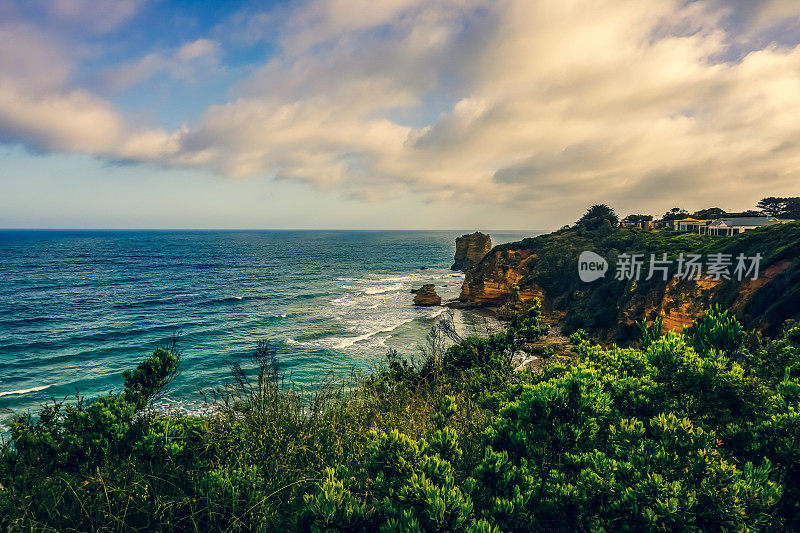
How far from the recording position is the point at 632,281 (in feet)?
116

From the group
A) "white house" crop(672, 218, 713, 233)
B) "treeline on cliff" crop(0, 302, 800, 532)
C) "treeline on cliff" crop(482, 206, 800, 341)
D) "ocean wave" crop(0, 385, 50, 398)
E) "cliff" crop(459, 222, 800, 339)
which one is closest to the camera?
"treeline on cliff" crop(0, 302, 800, 532)

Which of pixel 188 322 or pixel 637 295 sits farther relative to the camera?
pixel 188 322

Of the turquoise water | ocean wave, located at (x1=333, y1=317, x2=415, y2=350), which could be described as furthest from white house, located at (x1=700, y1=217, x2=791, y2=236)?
ocean wave, located at (x1=333, y1=317, x2=415, y2=350)

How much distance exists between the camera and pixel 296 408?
7.18 metres

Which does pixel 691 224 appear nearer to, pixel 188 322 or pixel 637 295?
pixel 637 295

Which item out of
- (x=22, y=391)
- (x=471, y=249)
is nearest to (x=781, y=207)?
(x=471, y=249)

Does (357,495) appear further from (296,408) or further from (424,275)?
(424,275)

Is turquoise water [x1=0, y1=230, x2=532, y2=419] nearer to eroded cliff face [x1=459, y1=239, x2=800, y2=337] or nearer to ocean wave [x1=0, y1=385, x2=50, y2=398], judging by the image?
ocean wave [x1=0, y1=385, x2=50, y2=398]

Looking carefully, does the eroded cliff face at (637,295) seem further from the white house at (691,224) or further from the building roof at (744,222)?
the building roof at (744,222)

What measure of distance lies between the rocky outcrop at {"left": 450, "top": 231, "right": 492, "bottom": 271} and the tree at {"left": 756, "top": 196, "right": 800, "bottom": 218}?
5222 cm

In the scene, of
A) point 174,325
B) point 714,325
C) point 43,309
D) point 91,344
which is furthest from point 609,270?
point 43,309

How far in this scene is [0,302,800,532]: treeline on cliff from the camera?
321cm

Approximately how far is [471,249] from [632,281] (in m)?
60.2

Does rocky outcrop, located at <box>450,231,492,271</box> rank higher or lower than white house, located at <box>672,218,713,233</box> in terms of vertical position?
lower
